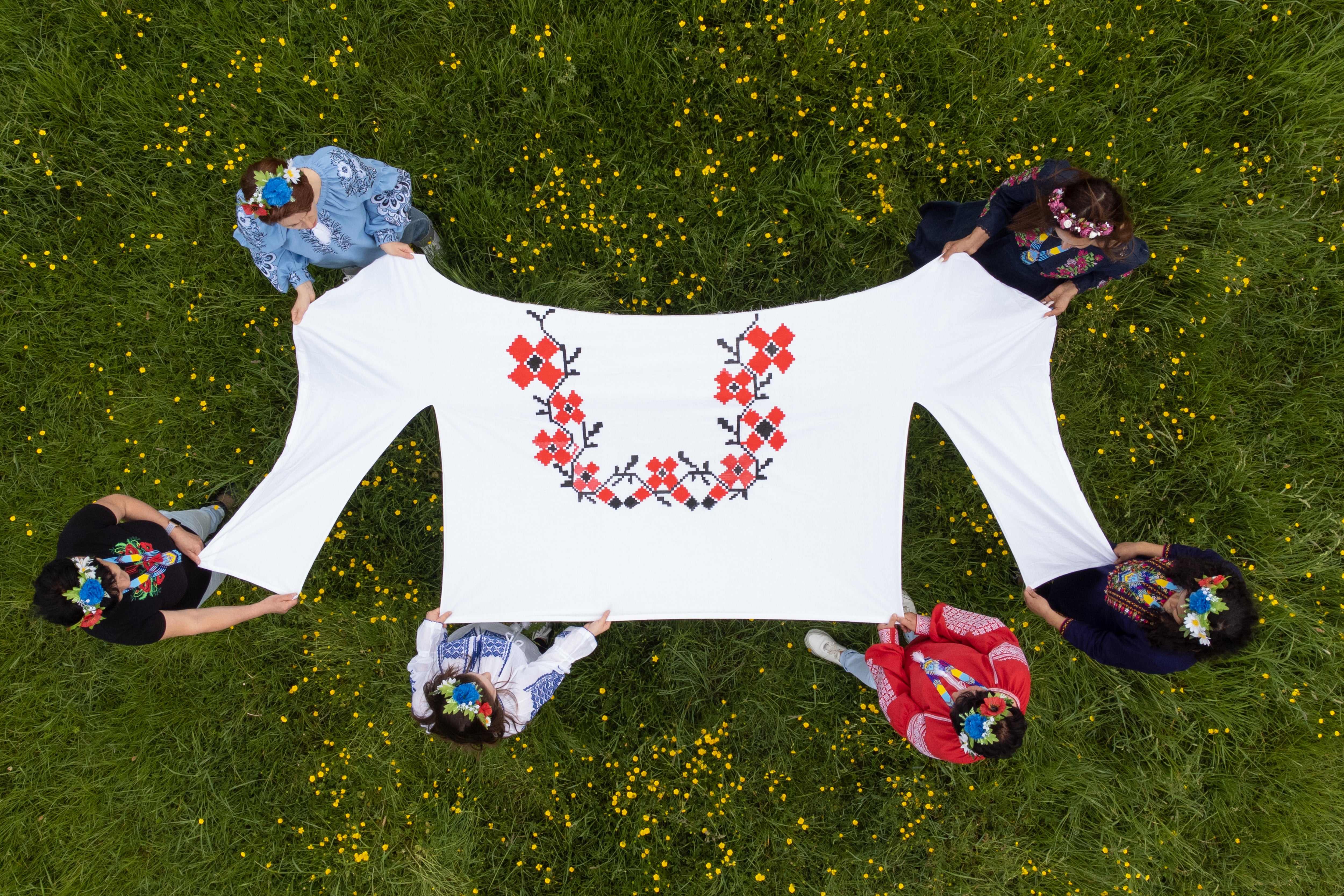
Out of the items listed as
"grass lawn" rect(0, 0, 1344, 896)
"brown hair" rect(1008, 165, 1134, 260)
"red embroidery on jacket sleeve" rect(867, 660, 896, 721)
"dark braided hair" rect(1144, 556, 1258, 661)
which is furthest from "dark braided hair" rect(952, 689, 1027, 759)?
"brown hair" rect(1008, 165, 1134, 260)

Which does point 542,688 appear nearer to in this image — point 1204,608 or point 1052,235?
point 1204,608

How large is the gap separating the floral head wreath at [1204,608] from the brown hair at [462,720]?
10.1 ft

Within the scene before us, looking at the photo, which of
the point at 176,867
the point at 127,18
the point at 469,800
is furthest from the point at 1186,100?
the point at 176,867

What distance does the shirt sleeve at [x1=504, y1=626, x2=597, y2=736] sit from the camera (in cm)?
331

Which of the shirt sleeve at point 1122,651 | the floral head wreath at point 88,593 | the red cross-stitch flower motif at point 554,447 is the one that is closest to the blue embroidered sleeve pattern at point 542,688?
the red cross-stitch flower motif at point 554,447

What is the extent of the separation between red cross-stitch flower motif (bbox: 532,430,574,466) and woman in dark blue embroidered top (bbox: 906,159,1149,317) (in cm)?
204

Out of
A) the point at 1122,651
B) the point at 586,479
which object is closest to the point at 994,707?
the point at 1122,651

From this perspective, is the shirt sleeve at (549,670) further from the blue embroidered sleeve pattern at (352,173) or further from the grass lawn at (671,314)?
the blue embroidered sleeve pattern at (352,173)

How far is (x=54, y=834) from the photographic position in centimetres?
410

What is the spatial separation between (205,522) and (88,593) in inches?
41.9

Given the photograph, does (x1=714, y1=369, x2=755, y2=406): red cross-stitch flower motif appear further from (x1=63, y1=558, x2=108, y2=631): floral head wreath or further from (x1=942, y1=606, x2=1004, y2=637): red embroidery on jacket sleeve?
(x1=63, y1=558, x2=108, y2=631): floral head wreath

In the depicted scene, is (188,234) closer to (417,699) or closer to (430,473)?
(430,473)

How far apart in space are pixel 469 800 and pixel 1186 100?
6355mm

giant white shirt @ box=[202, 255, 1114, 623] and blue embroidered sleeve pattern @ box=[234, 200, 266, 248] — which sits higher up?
blue embroidered sleeve pattern @ box=[234, 200, 266, 248]
